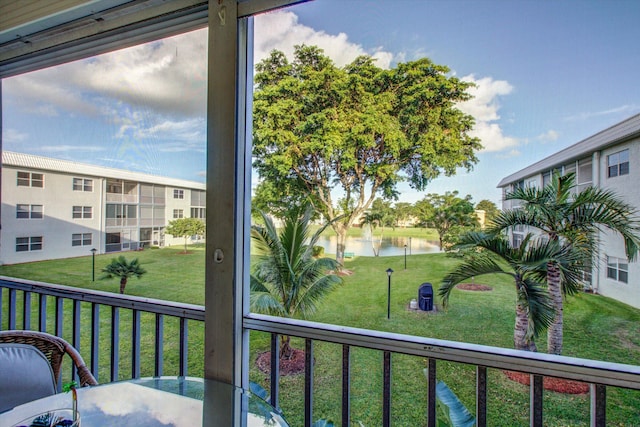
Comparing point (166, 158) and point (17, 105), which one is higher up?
point (17, 105)

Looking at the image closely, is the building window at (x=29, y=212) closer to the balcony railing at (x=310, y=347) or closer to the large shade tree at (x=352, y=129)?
the balcony railing at (x=310, y=347)

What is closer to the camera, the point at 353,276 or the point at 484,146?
the point at 484,146

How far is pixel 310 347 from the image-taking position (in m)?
1.52

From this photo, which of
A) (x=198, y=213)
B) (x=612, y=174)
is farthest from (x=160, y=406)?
(x=612, y=174)

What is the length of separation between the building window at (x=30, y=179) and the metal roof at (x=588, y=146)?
3.04 m

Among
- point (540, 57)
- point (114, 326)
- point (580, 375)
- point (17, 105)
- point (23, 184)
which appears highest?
point (17, 105)

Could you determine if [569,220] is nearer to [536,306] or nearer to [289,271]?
[536,306]

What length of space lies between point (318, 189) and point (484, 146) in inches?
33.3

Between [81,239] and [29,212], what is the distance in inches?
22.2

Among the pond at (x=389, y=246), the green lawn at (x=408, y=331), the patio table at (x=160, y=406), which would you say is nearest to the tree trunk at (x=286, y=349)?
the green lawn at (x=408, y=331)

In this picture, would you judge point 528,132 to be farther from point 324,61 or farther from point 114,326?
point 114,326

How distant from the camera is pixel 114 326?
1.98 meters

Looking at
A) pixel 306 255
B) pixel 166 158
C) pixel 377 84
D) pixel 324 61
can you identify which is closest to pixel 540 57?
pixel 377 84

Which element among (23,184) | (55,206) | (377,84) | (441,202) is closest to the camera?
(441,202)
